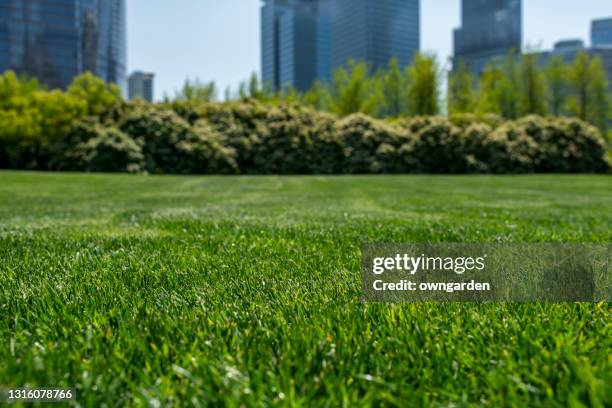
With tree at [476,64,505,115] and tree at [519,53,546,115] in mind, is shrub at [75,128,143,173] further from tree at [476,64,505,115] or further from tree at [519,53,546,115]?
tree at [519,53,546,115]

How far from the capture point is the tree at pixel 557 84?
1623 inches

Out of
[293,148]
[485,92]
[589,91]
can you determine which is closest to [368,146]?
[293,148]

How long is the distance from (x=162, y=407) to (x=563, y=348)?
117 centimetres

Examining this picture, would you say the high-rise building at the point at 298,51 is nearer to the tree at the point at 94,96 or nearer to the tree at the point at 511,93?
the tree at the point at 511,93

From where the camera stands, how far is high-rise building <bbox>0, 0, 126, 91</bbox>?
12438 cm

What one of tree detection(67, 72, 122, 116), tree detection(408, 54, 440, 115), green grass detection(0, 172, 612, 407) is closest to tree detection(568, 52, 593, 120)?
tree detection(408, 54, 440, 115)

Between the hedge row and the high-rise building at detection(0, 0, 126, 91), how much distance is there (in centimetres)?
11876

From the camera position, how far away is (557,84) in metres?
41.9

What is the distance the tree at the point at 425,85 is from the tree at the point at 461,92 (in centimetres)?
311

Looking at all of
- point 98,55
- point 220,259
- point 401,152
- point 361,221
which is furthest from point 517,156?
point 98,55

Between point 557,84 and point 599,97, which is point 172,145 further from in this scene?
point 599,97

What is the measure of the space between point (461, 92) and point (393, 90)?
5.99 meters

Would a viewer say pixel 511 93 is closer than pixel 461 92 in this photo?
No

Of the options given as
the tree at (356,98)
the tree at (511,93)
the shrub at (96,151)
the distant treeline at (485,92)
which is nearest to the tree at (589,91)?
the distant treeline at (485,92)
